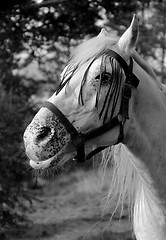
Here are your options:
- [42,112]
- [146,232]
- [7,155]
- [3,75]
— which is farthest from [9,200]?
[42,112]

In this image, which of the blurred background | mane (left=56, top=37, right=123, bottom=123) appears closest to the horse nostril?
mane (left=56, top=37, right=123, bottom=123)

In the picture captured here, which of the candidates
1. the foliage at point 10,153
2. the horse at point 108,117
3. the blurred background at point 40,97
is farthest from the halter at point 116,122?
the foliage at point 10,153

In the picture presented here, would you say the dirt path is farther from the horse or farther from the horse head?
the horse head

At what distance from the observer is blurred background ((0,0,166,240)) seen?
472cm

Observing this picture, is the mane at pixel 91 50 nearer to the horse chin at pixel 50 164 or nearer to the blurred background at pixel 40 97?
the horse chin at pixel 50 164

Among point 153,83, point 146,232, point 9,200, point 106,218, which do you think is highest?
point 153,83

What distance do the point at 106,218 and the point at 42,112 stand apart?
6341mm

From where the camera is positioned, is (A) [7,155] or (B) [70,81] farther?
(A) [7,155]

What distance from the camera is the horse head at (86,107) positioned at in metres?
2.15

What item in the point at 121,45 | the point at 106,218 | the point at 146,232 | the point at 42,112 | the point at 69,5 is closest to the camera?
the point at 42,112

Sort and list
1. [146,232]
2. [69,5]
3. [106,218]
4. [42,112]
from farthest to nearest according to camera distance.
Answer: [106,218]
[69,5]
[146,232]
[42,112]

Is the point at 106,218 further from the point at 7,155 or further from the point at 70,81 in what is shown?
the point at 70,81

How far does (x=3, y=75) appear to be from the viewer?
23.1ft

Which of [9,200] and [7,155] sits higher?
[7,155]
